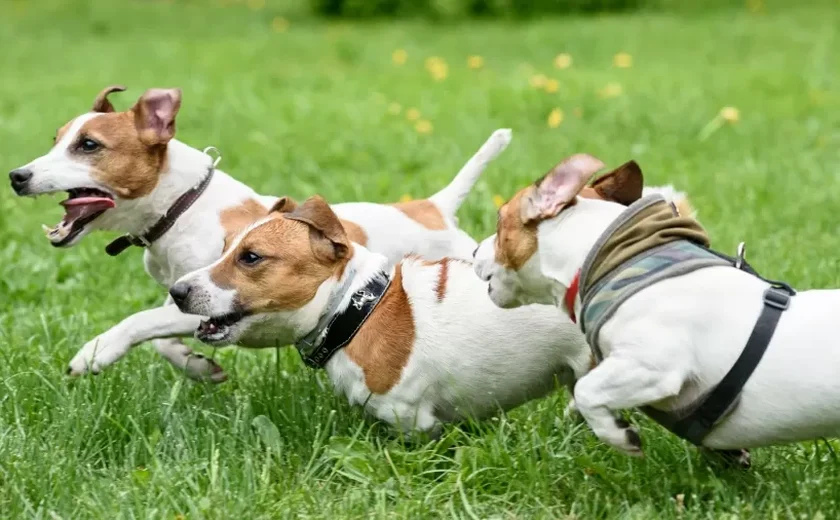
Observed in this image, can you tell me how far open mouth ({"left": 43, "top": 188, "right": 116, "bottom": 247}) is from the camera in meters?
4.47

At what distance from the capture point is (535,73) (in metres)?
11.6

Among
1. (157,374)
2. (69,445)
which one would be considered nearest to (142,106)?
(157,374)

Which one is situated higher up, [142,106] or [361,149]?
[142,106]

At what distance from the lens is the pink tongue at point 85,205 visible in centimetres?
448

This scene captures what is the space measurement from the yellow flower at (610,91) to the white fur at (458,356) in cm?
588

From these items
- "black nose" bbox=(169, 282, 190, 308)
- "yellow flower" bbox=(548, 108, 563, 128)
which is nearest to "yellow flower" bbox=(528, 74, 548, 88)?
"yellow flower" bbox=(548, 108, 563, 128)

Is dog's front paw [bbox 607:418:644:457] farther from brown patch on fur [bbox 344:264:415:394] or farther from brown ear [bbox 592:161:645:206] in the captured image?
brown patch on fur [bbox 344:264:415:394]

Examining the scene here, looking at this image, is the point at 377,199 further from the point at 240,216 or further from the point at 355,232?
the point at 240,216

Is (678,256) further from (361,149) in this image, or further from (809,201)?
(361,149)

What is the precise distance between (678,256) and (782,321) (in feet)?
1.08

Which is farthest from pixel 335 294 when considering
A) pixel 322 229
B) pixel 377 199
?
pixel 377 199

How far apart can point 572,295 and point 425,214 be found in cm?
162

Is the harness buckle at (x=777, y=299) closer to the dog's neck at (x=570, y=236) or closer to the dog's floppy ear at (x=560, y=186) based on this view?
the dog's neck at (x=570, y=236)

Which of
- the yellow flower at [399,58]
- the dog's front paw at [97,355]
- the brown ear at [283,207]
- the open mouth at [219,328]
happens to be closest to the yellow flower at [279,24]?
the yellow flower at [399,58]
